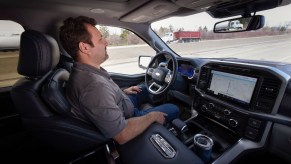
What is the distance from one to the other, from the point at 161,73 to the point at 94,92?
131 centimetres

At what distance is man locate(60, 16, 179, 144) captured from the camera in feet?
4.25

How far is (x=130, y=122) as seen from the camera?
1.49 m

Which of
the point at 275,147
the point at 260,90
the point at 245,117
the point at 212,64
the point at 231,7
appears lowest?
the point at 275,147

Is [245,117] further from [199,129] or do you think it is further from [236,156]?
[199,129]

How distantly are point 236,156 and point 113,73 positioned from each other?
2.25 m

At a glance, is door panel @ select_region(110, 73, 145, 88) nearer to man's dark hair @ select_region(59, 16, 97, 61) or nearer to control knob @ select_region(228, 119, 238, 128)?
man's dark hair @ select_region(59, 16, 97, 61)

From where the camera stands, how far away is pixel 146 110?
6.64 ft

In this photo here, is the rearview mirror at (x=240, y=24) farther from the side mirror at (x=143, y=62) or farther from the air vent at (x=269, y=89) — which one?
the side mirror at (x=143, y=62)

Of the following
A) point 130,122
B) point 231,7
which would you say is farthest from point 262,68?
point 130,122

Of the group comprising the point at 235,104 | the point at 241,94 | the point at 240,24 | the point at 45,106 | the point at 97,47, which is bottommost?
the point at 45,106

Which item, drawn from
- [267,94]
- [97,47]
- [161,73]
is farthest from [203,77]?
[97,47]

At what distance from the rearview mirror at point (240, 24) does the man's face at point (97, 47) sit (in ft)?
4.96

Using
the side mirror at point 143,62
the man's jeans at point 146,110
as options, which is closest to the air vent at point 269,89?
the man's jeans at point 146,110

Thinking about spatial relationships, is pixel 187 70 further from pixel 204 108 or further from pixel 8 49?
pixel 8 49
